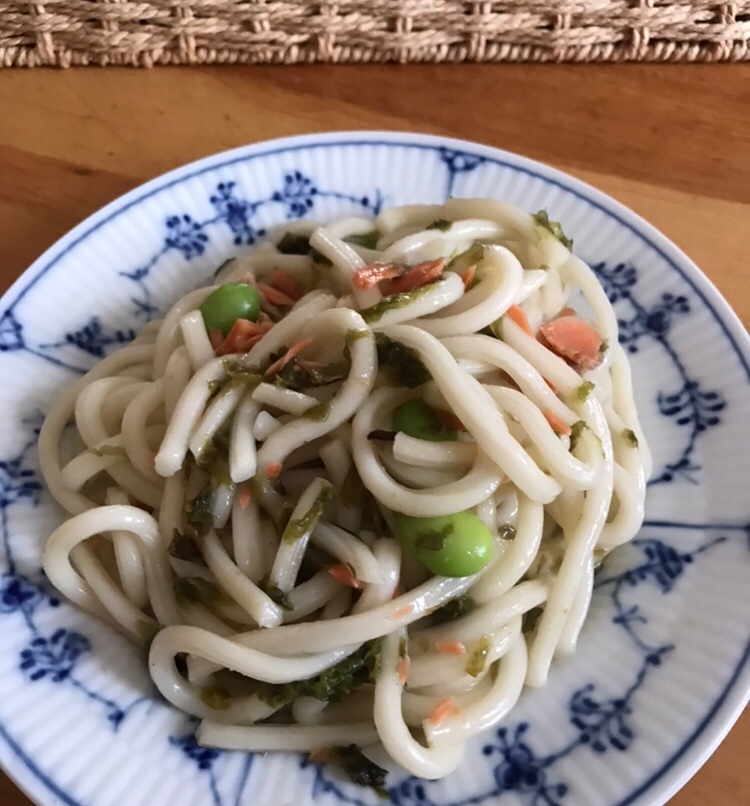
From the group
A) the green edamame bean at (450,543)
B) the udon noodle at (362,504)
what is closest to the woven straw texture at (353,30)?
the udon noodle at (362,504)

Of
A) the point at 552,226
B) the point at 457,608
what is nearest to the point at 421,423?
the point at 457,608

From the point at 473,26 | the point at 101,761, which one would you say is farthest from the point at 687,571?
the point at 473,26

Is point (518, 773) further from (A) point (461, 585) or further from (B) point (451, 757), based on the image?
(A) point (461, 585)

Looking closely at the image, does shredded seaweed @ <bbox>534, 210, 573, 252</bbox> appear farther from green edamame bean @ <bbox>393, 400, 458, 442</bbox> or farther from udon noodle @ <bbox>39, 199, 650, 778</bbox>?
green edamame bean @ <bbox>393, 400, 458, 442</bbox>

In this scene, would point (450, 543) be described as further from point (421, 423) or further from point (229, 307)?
point (229, 307)

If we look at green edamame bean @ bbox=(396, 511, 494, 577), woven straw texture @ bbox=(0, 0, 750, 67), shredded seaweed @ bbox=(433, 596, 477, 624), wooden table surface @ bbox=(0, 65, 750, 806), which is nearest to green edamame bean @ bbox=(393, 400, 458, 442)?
green edamame bean @ bbox=(396, 511, 494, 577)

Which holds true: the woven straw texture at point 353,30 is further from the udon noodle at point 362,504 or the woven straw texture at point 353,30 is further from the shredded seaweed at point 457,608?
the shredded seaweed at point 457,608
